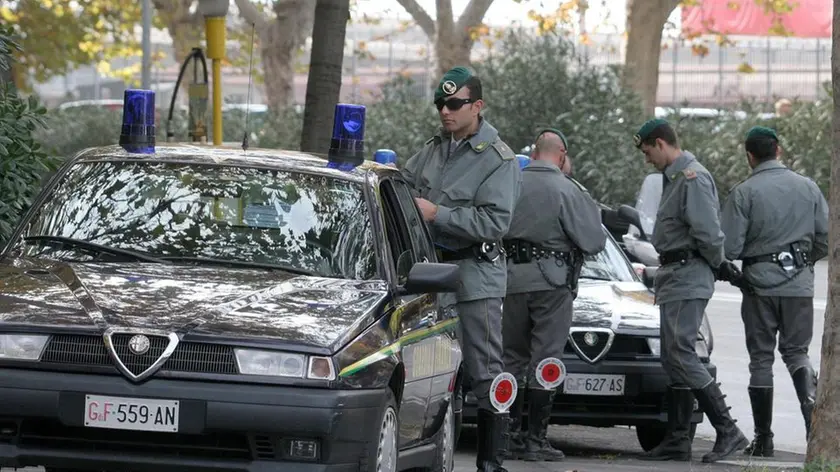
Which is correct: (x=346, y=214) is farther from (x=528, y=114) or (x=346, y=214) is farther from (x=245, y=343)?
(x=528, y=114)

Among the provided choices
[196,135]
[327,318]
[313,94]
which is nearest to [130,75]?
[196,135]

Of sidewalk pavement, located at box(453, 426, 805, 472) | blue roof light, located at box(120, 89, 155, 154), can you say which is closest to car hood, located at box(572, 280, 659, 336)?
sidewalk pavement, located at box(453, 426, 805, 472)

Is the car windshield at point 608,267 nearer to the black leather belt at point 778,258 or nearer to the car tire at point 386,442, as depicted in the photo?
the black leather belt at point 778,258

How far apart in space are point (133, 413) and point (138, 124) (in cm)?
207

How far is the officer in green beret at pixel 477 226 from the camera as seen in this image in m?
8.42

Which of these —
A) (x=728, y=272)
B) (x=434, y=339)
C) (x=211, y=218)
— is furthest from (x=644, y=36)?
(x=211, y=218)

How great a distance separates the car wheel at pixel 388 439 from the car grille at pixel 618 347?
3.80 meters

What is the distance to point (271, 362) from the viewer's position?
20.1ft

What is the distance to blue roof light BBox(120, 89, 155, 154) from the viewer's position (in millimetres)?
7789

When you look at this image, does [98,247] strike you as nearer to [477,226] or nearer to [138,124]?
[138,124]

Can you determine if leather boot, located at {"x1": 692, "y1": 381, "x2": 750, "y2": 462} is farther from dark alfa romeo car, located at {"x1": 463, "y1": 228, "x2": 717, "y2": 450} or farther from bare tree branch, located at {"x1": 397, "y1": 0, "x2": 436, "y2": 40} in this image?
bare tree branch, located at {"x1": 397, "y1": 0, "x2": 436, "y2": 40}

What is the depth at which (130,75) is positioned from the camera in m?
53.6

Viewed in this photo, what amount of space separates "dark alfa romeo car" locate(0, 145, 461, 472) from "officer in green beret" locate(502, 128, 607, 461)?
6.90 ft

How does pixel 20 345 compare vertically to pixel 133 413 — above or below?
above
